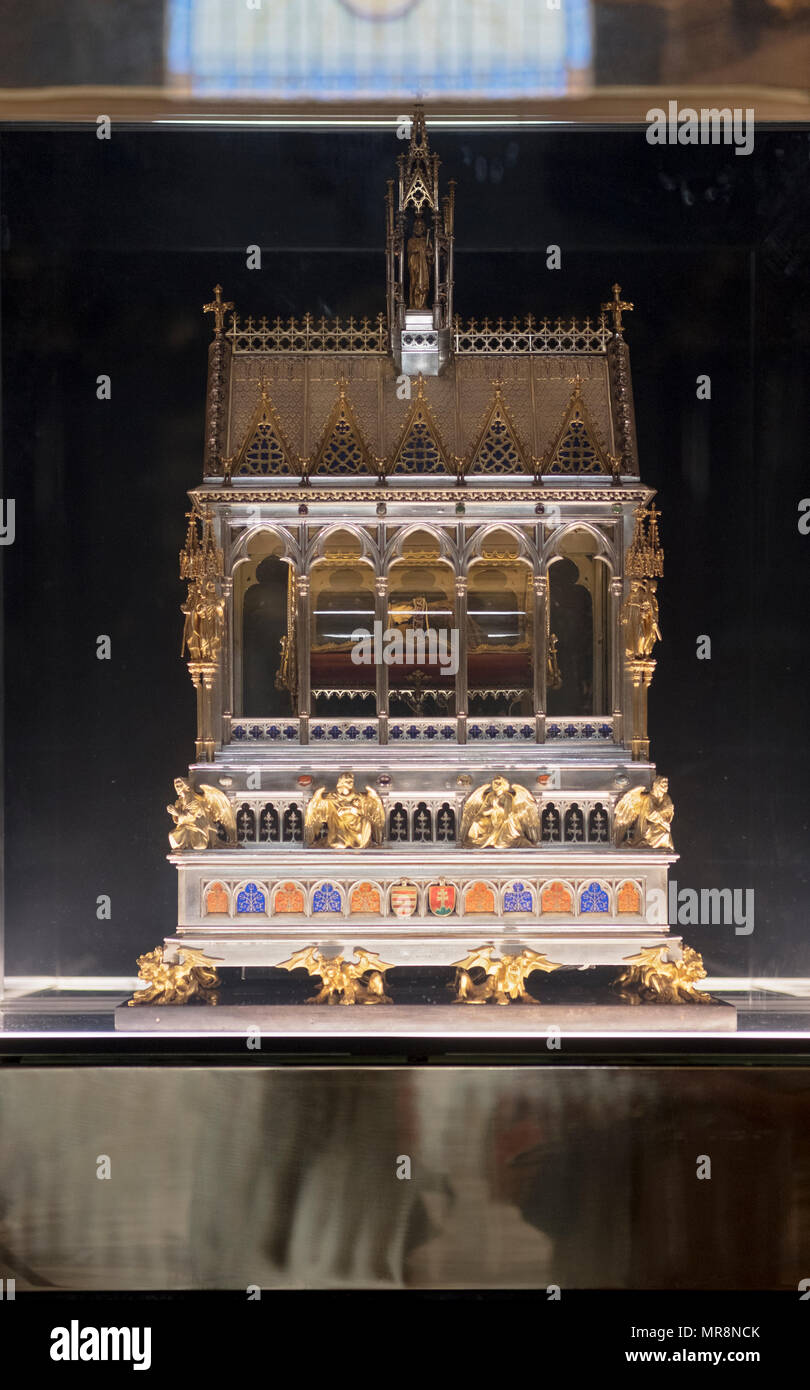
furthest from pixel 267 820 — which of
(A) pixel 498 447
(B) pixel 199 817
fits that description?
(A) pixel 498 447

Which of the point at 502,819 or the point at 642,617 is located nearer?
the point at 502,819

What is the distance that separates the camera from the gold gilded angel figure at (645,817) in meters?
7.05

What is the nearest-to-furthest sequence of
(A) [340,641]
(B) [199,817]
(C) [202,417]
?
(B) [199,817] < (A) [340,641] < (C) [202,417]

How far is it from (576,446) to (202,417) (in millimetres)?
2354

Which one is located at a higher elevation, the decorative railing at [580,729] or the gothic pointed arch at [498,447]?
the gothic pointed arch at [498,447]

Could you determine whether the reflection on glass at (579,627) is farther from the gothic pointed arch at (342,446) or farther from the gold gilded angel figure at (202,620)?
the gold gilded angel figure at (202,620)

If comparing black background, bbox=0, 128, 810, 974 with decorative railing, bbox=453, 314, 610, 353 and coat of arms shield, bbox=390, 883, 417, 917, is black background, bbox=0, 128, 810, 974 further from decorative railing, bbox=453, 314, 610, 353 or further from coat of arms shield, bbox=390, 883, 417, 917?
coat of arms shield, bbox=390, 883, 417, 917

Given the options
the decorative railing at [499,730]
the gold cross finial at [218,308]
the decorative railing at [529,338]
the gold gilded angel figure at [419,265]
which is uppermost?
the gold gilded angel figure at [419,265]

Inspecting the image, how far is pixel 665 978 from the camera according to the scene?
695 cm

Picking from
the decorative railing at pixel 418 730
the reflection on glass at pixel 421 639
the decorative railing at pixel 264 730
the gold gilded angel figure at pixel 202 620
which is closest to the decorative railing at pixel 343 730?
the decorative railing at pixel 418 730

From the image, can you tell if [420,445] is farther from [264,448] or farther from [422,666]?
[422,666]

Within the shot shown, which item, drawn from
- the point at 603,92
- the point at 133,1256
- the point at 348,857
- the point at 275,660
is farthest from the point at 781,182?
the point at 133,1256

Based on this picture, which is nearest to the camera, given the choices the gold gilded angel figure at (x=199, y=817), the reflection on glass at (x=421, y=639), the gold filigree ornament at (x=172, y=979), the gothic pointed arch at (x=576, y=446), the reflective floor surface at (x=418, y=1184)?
the reflective floor surface at (x=418, y=1184)

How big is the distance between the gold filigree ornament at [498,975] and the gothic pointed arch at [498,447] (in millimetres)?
2704
